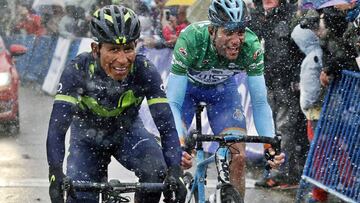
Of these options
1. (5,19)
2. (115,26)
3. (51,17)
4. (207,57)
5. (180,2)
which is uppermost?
(115,26)

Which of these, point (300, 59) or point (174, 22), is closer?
point (300, 59)

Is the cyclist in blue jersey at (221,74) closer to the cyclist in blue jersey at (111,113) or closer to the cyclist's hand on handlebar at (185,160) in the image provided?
the cyclist's hand on handlebar at (185,160)

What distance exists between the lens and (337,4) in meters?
8.93

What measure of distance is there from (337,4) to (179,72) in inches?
98.8

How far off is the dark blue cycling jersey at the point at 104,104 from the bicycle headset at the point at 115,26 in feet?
0.89

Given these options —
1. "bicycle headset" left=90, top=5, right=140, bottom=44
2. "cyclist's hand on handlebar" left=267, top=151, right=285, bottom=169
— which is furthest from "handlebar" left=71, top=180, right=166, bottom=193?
"cyclist's hand on handlebar" left=267, top=151, right=285, bottom=169

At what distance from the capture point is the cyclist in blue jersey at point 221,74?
686cm

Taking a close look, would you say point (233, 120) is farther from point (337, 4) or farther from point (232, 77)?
point (337, 4)

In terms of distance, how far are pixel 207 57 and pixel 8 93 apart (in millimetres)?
6131

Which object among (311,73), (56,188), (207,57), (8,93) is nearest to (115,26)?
(56,188)

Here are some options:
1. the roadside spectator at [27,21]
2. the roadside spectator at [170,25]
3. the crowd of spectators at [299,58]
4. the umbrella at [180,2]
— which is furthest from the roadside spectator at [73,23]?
the crowd of spectators at [299,58]

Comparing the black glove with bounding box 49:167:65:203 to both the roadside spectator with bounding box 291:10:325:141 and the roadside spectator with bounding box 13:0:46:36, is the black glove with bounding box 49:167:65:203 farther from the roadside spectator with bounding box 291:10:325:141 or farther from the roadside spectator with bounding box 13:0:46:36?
the roadside spectator with bounding box 13:0:46:36

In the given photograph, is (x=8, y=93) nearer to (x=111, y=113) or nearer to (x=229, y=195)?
(x=111, y=113)

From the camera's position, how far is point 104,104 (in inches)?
236
